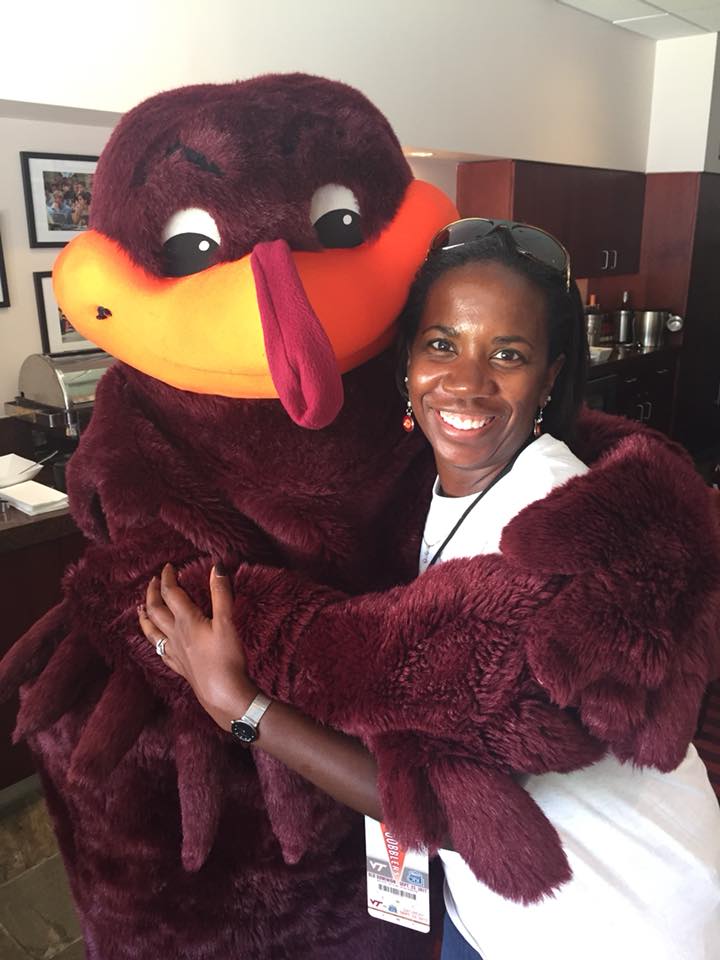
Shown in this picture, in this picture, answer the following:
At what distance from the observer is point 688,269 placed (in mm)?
4492

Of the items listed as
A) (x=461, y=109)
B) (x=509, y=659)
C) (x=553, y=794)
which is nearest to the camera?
(x=509, y=659)

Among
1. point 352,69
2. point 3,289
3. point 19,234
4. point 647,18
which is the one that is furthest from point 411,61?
point 647,18

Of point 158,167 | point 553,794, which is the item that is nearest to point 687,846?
point 553,794

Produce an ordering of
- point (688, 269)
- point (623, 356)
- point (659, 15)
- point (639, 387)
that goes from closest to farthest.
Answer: point (659, 15) → point (623, 356) → point (639, 387) → point (688, 269)

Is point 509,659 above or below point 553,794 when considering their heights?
above

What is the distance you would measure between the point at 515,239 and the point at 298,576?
17.1 inches

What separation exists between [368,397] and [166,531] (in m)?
0.27

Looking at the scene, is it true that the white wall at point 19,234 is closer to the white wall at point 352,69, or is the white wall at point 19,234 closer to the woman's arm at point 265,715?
the white wall at point 352,69

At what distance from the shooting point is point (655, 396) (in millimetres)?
4508

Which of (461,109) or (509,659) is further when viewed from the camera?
(461,109)

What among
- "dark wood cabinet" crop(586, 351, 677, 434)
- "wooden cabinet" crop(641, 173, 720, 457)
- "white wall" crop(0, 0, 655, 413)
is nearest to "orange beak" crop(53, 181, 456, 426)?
"white wall" crop(0, 0, 655, 413)

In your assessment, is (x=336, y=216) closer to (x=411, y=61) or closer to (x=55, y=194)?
(x=55, y=194)

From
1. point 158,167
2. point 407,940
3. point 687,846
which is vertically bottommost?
point 407,940

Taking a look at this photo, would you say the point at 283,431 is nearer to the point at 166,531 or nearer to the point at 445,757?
the point at 166,531
